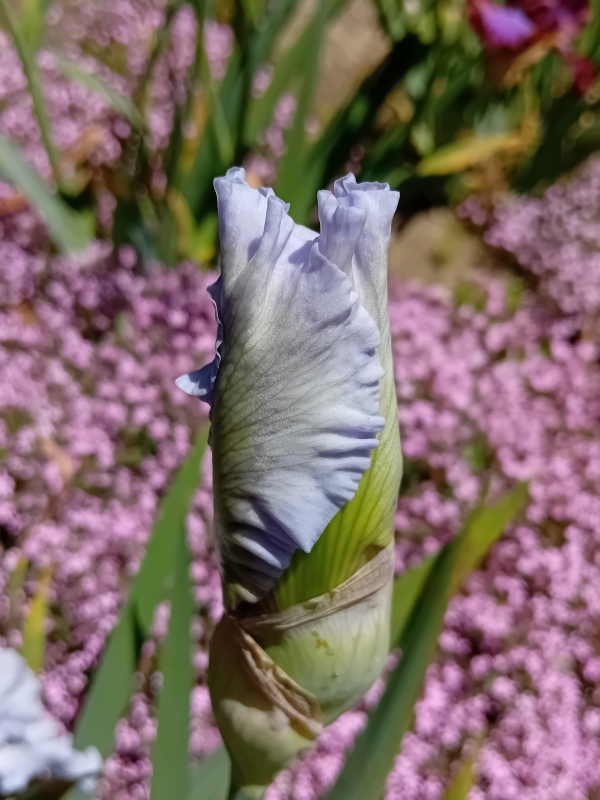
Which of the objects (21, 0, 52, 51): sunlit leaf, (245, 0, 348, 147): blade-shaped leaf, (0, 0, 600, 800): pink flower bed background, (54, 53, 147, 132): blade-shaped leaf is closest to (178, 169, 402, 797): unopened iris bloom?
(0, 0, 600, 800): pink flower bed background

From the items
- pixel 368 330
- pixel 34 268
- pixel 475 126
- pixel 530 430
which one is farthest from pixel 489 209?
pixel 368 330

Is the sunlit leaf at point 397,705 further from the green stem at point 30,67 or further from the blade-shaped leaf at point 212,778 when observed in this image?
the green stem at point 30,67

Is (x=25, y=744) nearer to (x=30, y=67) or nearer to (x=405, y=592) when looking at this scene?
(x=405, y=592)

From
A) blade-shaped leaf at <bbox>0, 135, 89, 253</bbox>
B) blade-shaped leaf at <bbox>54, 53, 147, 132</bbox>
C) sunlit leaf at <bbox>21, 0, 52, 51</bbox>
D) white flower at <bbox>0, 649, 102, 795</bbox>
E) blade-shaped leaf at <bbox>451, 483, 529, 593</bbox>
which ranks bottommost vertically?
white flower at <bbox>0, 649, 102, 795</bbox>

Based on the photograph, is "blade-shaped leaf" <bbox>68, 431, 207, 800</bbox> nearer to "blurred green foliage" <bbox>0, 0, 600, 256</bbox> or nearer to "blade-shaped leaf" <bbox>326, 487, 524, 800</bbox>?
"blade-shaped leaf" <bbox>326, 487, 524, 800</bbox>

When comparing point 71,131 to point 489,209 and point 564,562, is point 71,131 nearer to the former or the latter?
point 489,209

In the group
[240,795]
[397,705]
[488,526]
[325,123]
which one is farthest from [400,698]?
[325,123]

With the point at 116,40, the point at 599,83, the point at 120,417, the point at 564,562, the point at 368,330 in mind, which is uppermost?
the point at 599,83
